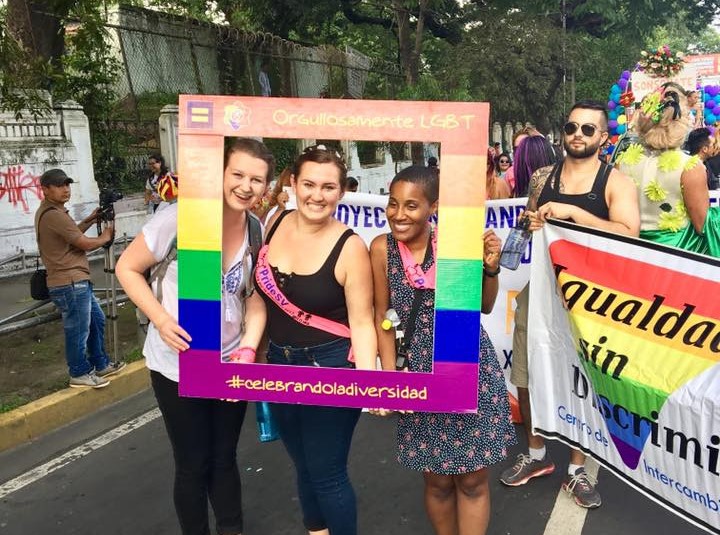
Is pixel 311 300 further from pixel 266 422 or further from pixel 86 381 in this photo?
pixel 86 381

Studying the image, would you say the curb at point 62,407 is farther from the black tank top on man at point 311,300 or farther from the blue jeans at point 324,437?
the black tank top on man at point 311,300

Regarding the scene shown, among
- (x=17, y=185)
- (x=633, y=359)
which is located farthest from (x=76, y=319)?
(x=17, y=185)

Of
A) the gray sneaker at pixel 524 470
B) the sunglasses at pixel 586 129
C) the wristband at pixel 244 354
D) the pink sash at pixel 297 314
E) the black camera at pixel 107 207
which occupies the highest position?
the sunglasses at pixel 586 129

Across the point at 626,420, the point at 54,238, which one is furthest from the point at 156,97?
the point at 626,420

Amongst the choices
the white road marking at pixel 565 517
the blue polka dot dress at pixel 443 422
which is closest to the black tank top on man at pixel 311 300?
the blue polka dot dress at pixel 443 422

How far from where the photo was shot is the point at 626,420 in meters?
2.71

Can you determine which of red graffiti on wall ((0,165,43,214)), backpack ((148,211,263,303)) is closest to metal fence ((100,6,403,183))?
red graffiti on wall ((0,165,43,214))

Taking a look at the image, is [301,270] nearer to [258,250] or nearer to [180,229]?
[258,250]

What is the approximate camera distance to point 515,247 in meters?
2.65

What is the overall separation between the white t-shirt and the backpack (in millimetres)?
13

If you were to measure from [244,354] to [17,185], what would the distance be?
346 inches

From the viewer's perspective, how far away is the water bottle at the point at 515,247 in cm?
256

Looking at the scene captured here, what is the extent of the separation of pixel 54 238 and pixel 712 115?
577 cm

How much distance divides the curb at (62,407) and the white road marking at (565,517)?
10.4 feet
